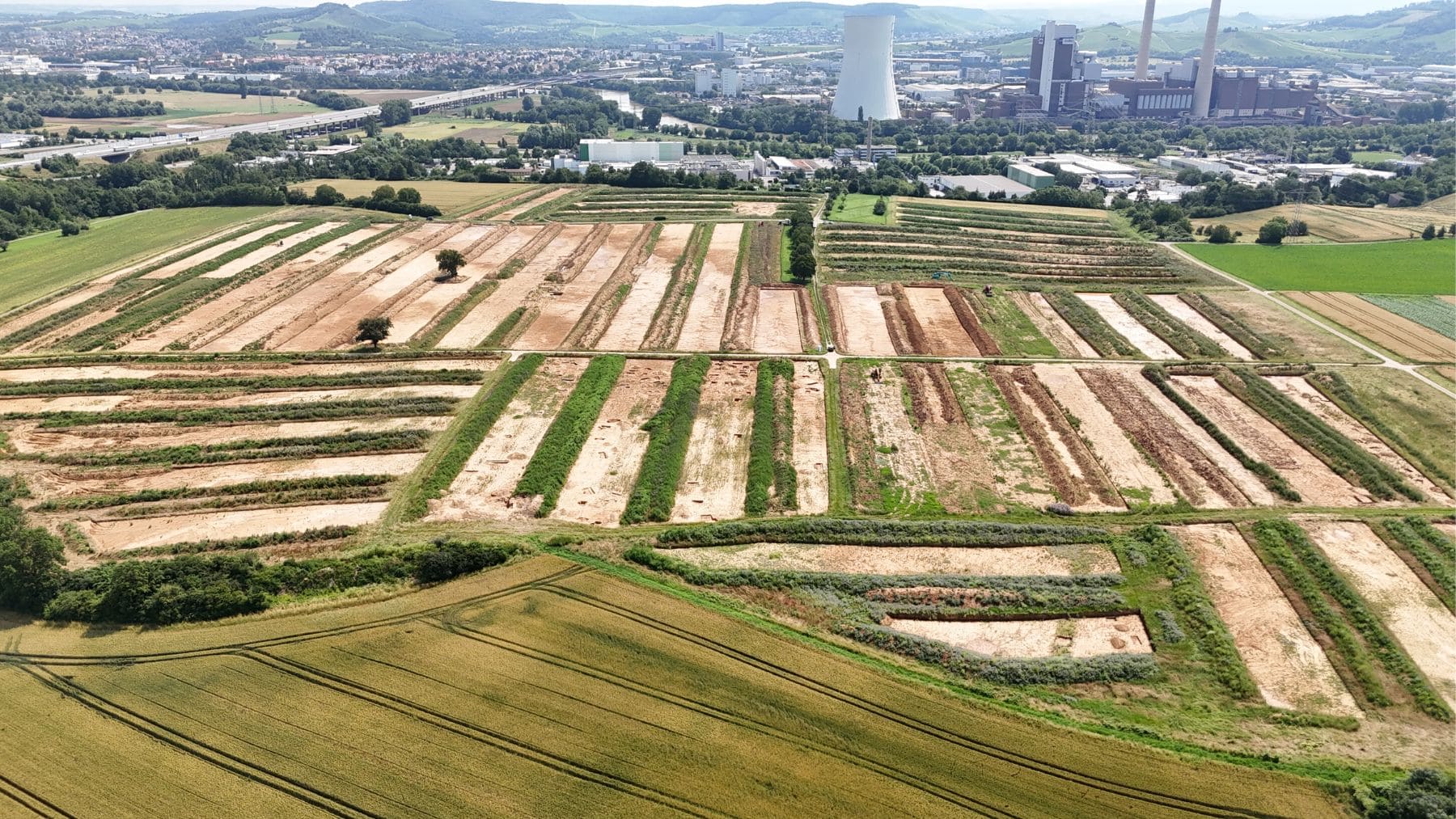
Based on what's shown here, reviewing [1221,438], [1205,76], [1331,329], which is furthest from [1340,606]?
[1205,76]

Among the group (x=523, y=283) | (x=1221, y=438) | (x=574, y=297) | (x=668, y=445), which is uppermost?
(x=523, y=283)

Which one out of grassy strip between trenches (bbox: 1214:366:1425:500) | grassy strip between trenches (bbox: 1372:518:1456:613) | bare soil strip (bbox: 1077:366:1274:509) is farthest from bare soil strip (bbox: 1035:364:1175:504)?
grassy strip between trenches (bbox: 1214:366:1425:500)

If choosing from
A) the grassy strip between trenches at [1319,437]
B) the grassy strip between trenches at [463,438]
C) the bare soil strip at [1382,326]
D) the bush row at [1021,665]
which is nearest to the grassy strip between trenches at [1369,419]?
the grassy strip between trenches at [1319,437]

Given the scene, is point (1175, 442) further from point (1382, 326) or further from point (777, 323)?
point (1382, 326)

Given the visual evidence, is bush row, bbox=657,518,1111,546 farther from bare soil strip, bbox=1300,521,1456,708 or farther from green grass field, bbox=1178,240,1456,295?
green grass field, bbox=1178,240,1456,295

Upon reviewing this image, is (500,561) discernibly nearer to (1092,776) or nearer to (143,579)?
(143,579)

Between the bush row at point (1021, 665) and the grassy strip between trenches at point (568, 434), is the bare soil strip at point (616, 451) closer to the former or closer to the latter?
the grassy strip between trenches at point (568, 434)
